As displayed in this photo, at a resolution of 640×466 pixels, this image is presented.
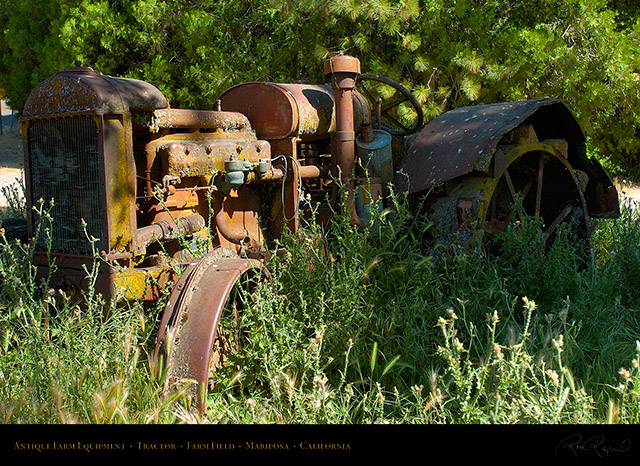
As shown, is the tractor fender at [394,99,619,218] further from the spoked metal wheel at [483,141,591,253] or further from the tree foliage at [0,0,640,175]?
the tree foliage at [0,0,640,175]

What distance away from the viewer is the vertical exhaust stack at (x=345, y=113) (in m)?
3.93

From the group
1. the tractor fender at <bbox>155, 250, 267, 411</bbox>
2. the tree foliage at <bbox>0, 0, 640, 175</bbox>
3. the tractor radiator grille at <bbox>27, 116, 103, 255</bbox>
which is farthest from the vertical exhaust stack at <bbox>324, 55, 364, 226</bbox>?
the tree foliage at <bbox>0, 0, 640, 175</bbox>

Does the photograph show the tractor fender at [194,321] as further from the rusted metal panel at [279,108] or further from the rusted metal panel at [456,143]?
the rusted metal panel at [456,143]

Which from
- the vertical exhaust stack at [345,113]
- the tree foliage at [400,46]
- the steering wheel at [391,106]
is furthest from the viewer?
the tree foliage at [400,46]

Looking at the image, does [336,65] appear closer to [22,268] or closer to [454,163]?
[454,163]

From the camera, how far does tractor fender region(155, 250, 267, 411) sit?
2.52 meters

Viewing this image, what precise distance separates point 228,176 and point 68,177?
778 millimetres

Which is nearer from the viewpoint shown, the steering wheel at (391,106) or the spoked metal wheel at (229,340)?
the spoked metal wheel at (229,340)

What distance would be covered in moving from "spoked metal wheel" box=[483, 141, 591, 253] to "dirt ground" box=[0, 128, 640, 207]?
3586 millimetres

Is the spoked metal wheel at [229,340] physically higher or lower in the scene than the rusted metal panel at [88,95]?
lower

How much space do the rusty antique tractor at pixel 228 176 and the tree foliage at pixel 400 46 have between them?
338 centimetres

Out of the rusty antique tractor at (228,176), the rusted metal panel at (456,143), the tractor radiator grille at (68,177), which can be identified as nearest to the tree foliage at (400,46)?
the rusty antique tractor at (228,176)
